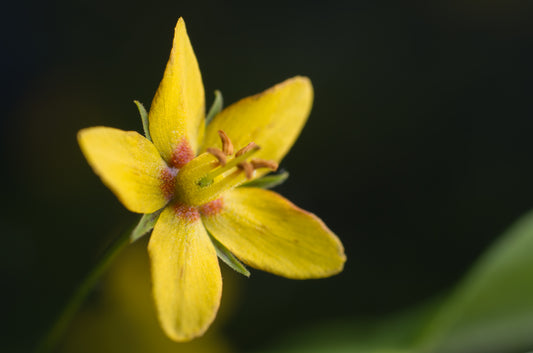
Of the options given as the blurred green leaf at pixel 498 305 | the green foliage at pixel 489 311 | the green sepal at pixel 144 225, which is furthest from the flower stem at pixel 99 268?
the blurred green leaf at pixel 498 305

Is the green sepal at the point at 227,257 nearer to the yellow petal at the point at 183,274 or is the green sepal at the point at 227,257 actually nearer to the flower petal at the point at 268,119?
the yellow petal at the point at 183,274

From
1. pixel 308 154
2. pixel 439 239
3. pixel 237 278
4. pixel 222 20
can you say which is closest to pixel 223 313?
pixel 237 278

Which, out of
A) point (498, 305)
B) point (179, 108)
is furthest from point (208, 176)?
point (498, 305)

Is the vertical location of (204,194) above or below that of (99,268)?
above

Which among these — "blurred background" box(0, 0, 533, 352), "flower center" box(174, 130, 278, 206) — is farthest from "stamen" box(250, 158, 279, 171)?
"blurred background" box(0, 0, 533, 352)

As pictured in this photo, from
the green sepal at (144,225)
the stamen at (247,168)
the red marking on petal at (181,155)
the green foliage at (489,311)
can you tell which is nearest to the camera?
the green sepal at (144,225)

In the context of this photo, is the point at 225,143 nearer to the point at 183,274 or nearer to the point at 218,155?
the point at 218,155

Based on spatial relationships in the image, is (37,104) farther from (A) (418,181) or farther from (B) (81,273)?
(A) (418,181)
